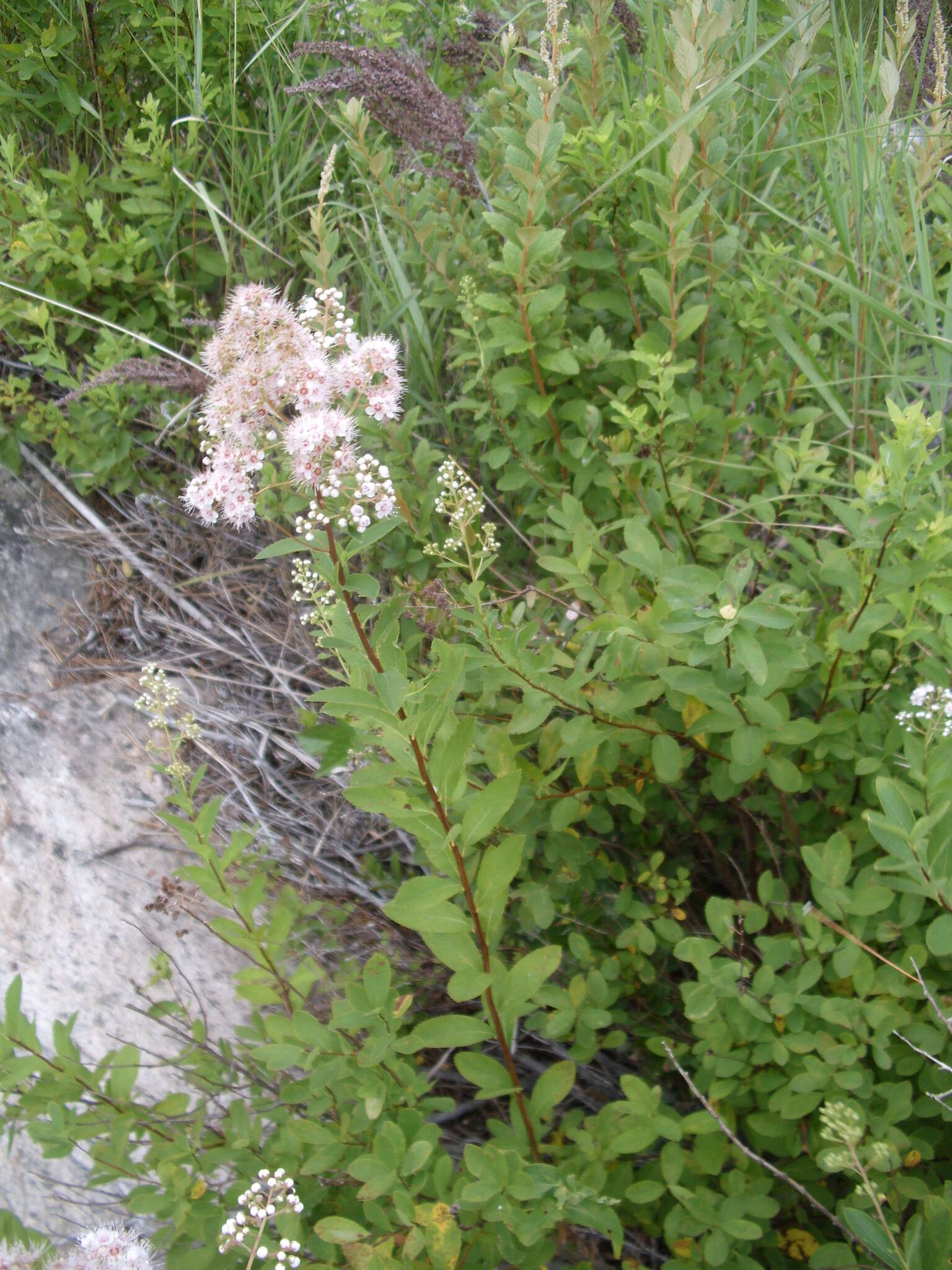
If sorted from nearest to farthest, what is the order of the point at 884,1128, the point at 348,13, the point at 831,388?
the point at 884,1128, the point at 831,388, the point at 348,13

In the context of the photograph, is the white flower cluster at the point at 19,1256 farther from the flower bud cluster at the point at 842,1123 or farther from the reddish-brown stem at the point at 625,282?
the reddish-brown stem at the point at 625,282

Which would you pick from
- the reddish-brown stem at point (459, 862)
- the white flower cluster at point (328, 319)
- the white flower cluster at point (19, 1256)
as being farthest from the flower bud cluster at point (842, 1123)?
the white flower cluster at point (328, 319)

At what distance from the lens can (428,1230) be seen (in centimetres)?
111

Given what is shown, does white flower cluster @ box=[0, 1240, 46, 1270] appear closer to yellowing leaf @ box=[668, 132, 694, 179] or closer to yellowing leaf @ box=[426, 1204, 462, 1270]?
yellowing leaf @ box=[426, 1204, 462, 1270]

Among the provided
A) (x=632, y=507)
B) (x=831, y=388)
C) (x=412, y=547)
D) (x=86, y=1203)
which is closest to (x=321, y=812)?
(x=412, y=547)

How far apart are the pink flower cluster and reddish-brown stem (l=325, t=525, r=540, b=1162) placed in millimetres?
80

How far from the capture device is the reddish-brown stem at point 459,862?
1.13 meters

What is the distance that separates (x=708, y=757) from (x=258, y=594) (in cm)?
134

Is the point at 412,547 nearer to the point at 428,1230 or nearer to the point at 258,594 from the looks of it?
the point at 258,594

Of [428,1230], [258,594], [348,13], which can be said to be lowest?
[258,594]

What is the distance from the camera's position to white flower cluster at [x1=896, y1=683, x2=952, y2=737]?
129 cm

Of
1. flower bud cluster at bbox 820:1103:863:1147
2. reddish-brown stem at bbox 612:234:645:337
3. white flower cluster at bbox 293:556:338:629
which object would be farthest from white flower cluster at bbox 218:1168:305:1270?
reddish-brown stem at bbox 612:234:645:337

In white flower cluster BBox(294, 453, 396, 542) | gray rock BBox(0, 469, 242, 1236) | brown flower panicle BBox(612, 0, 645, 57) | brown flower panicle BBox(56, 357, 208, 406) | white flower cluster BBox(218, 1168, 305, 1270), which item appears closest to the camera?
white flower cluster BBox(218, 1168, 305, 1270)

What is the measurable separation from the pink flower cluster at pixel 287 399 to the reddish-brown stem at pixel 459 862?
80 mm
